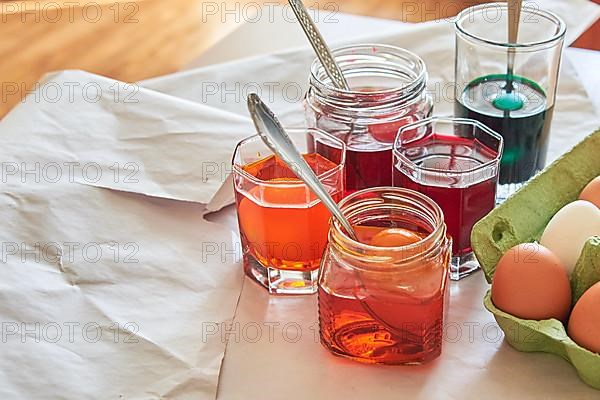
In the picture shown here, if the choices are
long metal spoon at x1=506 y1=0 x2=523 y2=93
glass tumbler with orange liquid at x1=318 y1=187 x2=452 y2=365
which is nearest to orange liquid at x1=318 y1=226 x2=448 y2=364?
glass tumbler with orange liquid at x1=318 y1=187 x2=452 y2=365

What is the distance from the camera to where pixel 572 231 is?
26.9 inches

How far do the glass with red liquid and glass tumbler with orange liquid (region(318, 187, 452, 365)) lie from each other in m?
0.04

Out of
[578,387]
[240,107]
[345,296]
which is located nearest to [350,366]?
[345,296]

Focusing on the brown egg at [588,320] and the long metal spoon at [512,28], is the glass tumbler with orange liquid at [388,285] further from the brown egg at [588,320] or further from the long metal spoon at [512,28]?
the long metal spoon at [512,28]

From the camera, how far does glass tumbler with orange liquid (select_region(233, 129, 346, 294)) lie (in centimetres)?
72

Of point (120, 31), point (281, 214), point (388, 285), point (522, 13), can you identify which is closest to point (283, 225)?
point (281, 214)

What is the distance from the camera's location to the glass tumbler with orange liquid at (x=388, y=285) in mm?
646

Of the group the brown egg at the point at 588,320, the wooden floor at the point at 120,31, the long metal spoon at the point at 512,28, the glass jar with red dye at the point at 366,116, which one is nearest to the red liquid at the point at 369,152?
the glass jar with red dye at the point at 366,116

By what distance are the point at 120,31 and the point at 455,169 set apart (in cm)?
157

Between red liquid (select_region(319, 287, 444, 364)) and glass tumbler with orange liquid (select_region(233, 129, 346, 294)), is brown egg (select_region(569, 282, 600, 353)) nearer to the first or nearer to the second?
red liquid (select_region(319, 287, 444, 364))

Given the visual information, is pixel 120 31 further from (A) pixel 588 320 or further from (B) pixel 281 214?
(A) pixel 588 320

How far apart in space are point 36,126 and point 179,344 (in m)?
0.36

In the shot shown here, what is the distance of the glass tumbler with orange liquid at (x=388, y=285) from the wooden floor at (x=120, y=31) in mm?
1399

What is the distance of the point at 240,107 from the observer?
101 centimetres
